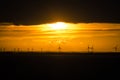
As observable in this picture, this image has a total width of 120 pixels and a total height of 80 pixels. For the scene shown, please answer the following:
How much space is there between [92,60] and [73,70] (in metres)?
6.20

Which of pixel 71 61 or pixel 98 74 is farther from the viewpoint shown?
pixel 71 61

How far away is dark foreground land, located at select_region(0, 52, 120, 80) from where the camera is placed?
40.8m

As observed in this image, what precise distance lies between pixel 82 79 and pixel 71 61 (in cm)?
954

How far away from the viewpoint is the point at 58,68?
44812 mm

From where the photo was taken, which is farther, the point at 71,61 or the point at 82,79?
the point at 71,61

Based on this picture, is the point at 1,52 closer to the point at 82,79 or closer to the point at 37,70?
the point at 37,70

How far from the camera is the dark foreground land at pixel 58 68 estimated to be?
40.8 metres

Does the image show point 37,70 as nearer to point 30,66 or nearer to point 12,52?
point 30,66

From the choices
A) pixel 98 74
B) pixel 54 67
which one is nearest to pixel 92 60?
pixel 54 67

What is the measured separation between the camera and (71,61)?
49.4 meters

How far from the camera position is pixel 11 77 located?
40.1 metres

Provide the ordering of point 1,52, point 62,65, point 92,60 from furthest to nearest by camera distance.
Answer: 1. point 1,52
2. point 92,60
3. point 62,65

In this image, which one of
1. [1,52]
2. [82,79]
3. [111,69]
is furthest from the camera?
[1,52]

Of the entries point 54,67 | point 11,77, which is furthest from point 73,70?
point 11,77
